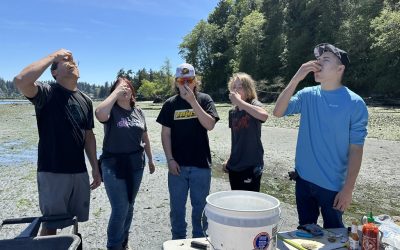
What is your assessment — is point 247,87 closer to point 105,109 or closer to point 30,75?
point 105,109

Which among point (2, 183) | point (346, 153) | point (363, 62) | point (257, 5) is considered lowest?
point (2, 183)

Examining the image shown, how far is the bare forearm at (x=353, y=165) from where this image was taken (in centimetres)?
335

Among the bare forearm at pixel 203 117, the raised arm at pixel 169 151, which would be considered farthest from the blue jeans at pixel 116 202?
the bare forearm at pixel 203 117

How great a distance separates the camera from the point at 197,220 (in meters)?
4.57

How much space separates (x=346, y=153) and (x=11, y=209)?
22.7 ft

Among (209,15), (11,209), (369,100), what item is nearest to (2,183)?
(11,209)

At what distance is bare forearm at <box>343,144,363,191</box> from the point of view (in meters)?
3.35

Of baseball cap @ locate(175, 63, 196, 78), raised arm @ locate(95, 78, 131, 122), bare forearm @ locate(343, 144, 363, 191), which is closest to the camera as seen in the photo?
bare forearm @ locate(343, 144, 363, 191)

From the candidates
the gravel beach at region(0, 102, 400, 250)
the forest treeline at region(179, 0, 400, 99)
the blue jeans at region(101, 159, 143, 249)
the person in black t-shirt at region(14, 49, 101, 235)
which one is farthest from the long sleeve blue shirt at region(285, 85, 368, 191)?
the forest treeline at region(179, 0, 400, 99)

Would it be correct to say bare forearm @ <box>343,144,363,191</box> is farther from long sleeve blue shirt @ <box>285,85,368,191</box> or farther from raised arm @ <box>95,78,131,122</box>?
raised arm @ <box>95,78,131,122</box>

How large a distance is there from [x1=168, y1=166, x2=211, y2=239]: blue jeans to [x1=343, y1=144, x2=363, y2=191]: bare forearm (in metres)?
1.83

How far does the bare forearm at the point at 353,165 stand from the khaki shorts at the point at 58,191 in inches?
115

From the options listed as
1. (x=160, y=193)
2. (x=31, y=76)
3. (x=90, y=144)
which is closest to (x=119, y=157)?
(x=90, y=144)

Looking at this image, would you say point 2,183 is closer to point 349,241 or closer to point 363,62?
point 349,241
